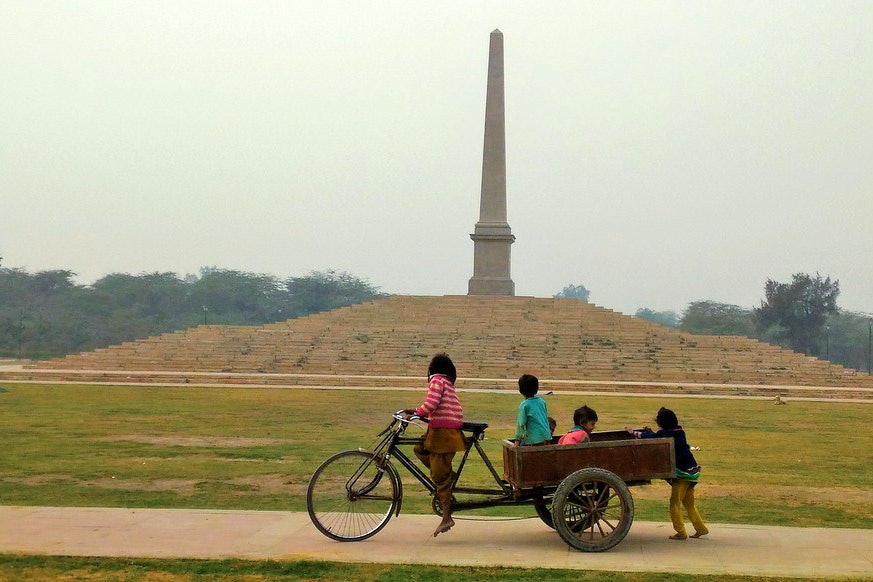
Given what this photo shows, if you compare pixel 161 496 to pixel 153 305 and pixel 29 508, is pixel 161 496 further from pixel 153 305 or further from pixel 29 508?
pixel 153 305

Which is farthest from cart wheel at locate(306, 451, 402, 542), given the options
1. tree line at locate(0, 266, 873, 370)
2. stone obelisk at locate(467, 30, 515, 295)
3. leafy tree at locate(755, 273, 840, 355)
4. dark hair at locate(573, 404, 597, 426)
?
leafy tree at locate(755, 273, 840, 355)

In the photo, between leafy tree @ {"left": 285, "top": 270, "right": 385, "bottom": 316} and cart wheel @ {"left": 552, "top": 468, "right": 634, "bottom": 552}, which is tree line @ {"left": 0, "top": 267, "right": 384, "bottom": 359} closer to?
leafy tree @ {"left": 285, "top": 270, "right": 385, "bottom": 316}

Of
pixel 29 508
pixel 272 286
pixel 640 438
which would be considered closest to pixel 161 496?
pixel 29 508

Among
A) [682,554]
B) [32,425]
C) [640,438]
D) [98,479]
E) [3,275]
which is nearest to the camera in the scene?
[682,554]

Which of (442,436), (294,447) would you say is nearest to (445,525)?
(442,436)

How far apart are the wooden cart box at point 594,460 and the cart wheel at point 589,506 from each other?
177mm

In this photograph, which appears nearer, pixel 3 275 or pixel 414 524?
pixel 414 524

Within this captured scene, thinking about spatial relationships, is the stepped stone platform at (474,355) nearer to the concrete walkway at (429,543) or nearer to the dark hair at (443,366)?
the concrete walkway at (429,543)

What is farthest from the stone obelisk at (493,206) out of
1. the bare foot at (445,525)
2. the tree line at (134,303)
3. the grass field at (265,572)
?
the grass field at (265,572)

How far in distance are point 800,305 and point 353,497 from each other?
2938 inches

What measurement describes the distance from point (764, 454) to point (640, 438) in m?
7.25

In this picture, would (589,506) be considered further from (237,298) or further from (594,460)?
(237,298)

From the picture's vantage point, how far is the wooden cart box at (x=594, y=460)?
26.9ft

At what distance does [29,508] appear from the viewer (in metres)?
9.36
